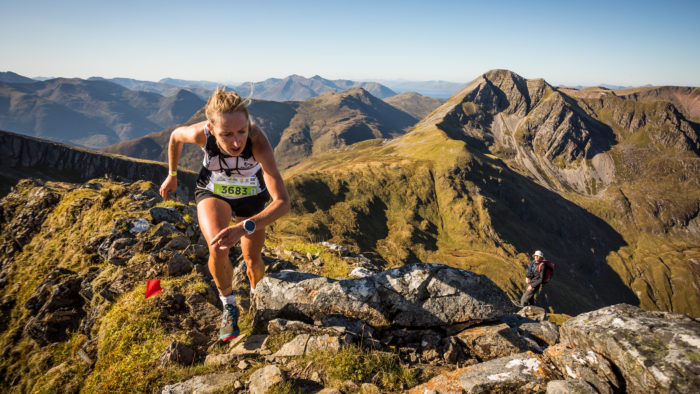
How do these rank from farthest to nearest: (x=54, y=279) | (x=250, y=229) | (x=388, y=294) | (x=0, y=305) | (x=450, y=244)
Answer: (x=450, y=244) < (x=0, y=305) < (x=54, y=279) < (x=388, y=294) < (x=250, y=229)

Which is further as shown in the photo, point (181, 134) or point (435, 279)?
point (435, 279)

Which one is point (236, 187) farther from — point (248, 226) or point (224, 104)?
point (224, 104)

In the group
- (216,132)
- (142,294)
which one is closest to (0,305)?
(142,294)

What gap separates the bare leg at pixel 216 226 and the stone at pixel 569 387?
21.0ft

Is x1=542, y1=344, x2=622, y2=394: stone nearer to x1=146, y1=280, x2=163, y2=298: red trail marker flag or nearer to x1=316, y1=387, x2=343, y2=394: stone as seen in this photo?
x1=316, y1=387, x2=343, y2=394: stone

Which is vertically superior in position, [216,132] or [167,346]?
[216,132]

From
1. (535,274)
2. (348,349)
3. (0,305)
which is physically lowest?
(535,274)

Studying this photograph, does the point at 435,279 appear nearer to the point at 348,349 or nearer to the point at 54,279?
the point at 348,349

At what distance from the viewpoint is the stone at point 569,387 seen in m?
4.44

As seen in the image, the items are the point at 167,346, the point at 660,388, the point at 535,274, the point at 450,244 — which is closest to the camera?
the point at 660,388

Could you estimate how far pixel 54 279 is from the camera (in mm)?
10305

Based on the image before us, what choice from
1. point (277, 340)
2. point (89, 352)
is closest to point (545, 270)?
point (277, 340)

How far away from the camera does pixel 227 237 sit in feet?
16.5

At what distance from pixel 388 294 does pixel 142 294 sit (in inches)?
272
